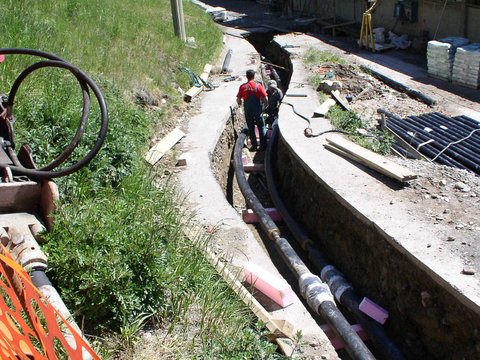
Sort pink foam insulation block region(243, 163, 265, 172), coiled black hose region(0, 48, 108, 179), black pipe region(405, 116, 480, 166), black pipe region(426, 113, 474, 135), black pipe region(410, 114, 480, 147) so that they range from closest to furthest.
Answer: coiled black hose region(0, 48, 108, 179) → black pipe region(405, 116, 480, 166) → black pipe region(410, 114, 480, 147) → black pipe region(426, 113, 474, 135) → pink foam insulation block region(243, 163, 265, 172)

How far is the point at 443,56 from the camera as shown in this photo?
602 inches

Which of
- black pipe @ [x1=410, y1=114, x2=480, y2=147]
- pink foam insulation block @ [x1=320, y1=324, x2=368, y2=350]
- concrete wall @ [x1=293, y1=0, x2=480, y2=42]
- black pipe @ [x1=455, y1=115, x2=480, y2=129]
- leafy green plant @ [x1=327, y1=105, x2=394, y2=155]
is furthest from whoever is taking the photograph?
concrete wall @ [x1=293, y1=0, x2=480, y2=42]


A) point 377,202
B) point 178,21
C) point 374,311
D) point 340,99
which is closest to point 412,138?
point 377,202

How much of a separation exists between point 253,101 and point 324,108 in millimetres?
1578

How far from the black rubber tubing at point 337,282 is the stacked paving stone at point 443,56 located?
22.6 feet

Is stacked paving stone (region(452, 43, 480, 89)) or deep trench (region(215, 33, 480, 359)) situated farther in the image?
stacked paving stone (region(452, 43, 480, 89))

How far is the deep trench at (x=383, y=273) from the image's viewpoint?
6.46 metres

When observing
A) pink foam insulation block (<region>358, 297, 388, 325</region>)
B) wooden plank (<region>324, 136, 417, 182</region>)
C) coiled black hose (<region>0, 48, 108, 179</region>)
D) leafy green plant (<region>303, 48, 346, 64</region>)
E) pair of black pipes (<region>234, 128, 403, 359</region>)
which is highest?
coiled black hose (<region>0, 48, 108, 179</region>)

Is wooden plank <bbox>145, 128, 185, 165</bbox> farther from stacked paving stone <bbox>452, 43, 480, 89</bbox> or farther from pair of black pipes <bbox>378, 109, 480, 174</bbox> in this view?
stacked paving stone <bbox>452, 43, 480, 89</bbox>

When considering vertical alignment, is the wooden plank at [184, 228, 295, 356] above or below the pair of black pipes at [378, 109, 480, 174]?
above

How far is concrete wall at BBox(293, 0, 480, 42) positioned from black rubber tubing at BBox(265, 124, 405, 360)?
9.55m

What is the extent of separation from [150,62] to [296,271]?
22.5 feet

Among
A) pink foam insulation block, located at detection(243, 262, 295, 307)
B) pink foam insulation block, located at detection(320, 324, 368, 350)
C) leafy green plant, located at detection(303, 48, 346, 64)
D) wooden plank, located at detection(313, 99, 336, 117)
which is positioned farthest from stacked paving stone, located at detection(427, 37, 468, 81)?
pink foam insulation block, located at detection(243, 262, 295, 307)

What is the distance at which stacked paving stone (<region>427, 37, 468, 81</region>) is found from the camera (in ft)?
49.8
